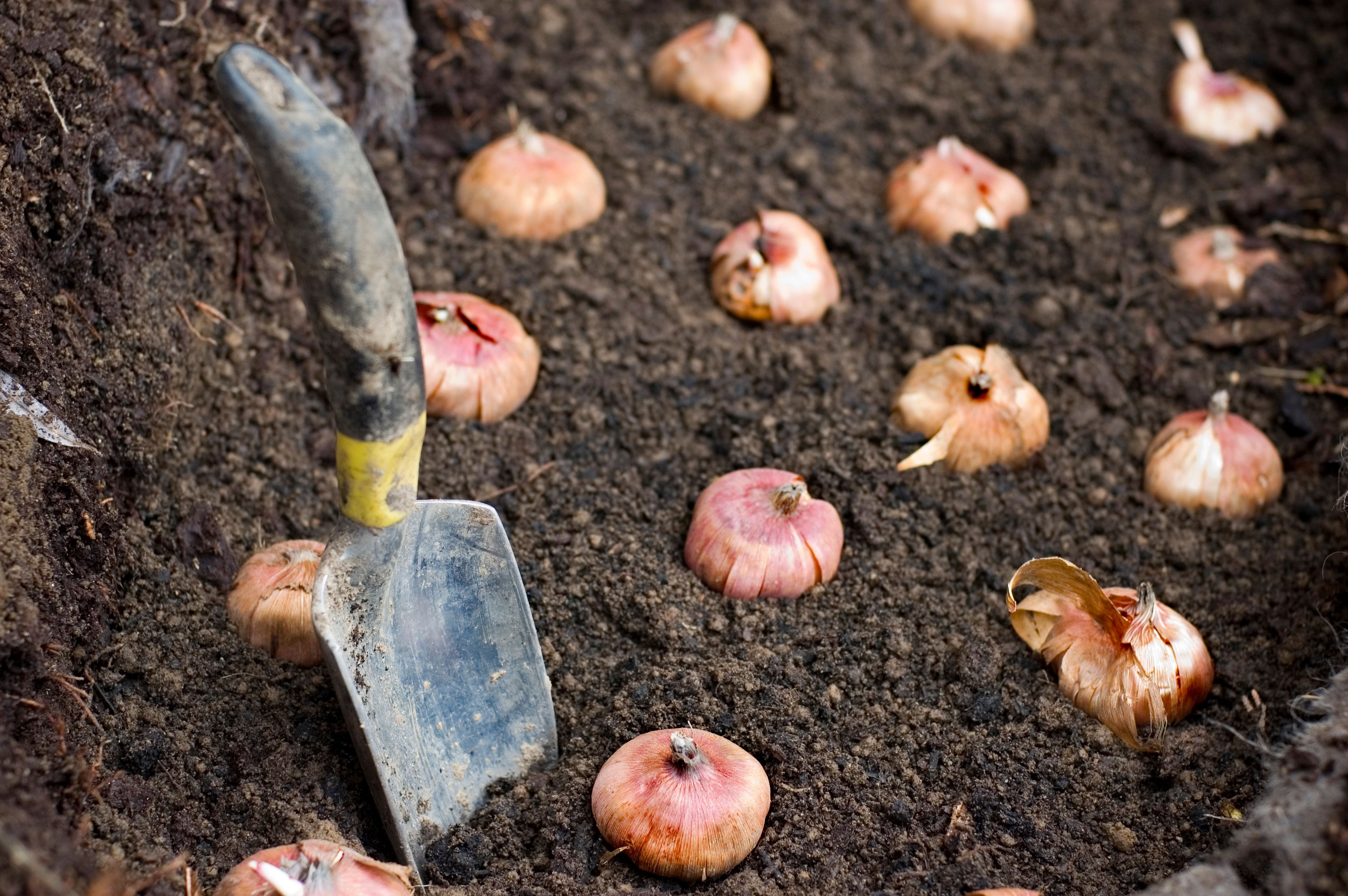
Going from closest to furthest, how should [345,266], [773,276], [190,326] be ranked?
1. [345,266]
2. [190,326]
3. [773,276]

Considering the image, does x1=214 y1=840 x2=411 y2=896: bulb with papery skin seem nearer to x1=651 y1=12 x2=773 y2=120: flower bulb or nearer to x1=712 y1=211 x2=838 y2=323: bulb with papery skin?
x1=712 y1=211 x2=838 y2=323: bulb with papery skin

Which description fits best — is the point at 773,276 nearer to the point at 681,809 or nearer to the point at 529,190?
the point at 529,190

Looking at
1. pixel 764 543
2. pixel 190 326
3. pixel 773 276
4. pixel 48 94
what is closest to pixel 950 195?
pixel 773 276

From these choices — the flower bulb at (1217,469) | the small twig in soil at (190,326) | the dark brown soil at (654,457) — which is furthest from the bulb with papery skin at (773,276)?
the small twig in soil at (190,326)

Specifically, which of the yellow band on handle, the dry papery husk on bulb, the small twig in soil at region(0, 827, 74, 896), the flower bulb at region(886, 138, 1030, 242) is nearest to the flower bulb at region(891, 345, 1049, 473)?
the dry papery husk on bulb

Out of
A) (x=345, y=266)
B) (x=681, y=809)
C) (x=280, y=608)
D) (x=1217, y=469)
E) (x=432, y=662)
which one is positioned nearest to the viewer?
(x=345, y=266)

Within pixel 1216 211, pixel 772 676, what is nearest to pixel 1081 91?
pixel 1216 211
